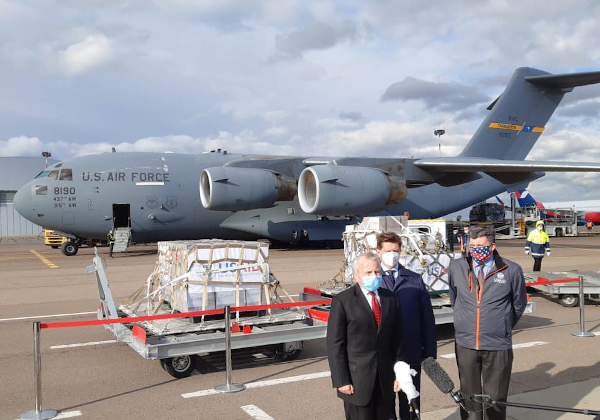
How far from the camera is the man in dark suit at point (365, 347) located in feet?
11.5

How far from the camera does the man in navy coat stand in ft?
13.9

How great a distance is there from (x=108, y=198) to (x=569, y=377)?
18.2 meters

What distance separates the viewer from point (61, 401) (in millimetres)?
5426

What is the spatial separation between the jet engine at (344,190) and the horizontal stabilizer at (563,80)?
8.11 metres

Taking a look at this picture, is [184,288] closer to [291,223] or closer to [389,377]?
[389,377]

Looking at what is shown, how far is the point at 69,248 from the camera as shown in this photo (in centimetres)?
2270

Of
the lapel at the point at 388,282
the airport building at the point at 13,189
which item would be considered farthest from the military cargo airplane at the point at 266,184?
the airport building at the point at 13,189

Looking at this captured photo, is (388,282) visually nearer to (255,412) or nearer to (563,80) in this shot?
(255,412)

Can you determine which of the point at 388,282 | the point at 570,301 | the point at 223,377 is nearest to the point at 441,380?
the point at 388,282

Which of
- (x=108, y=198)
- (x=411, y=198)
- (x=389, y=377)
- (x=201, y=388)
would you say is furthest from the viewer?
(x=411, y=198)

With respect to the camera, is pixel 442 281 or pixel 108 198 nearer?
pixel 442 281

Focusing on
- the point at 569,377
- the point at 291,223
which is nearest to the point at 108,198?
the point at 291,223

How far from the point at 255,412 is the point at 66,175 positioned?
58.8 ft

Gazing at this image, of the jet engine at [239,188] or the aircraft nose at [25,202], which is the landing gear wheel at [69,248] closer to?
the aircraft nose at [25,202]
